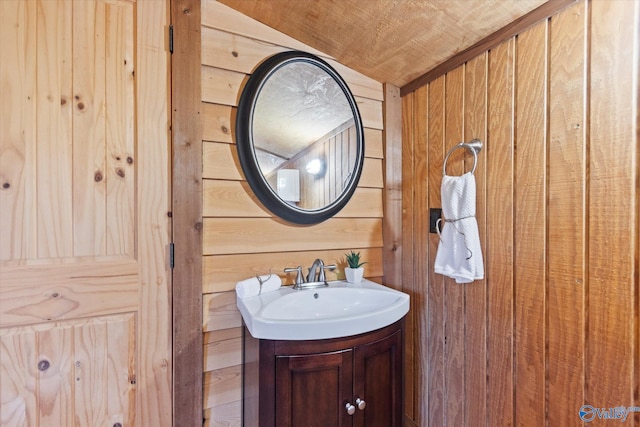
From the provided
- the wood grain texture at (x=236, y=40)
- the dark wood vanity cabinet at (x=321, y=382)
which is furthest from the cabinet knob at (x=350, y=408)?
the wood grain texture at (x=236, y=40)

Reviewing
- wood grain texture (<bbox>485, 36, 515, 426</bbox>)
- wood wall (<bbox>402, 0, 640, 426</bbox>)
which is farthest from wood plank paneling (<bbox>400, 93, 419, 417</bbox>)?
wood grain texture (<bbox>485, 36, 515, 426</bbox>)

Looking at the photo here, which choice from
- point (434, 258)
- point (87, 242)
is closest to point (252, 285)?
point (87, 242)

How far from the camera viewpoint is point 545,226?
3.35ft

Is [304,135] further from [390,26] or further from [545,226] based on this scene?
[545,226]

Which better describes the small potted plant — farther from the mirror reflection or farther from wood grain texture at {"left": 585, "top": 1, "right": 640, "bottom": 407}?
wood grain texture at {"left": 585, "top": 1, "right": 640, "bottom": 407}

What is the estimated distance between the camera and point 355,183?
5.19 ft

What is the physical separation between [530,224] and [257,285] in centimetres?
104

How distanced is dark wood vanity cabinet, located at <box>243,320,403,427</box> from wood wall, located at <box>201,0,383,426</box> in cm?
23

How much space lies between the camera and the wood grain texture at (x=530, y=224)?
3.36 ft

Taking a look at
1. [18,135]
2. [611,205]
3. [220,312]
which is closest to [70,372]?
[220,312]

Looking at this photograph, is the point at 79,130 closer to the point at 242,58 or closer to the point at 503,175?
the point at 242,58

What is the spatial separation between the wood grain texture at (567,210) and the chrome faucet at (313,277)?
86cm

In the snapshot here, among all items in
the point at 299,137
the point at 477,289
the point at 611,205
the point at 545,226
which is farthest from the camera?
the point at 299,137

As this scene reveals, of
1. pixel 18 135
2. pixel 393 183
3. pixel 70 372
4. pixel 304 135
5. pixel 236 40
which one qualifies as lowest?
pixel 70 372
